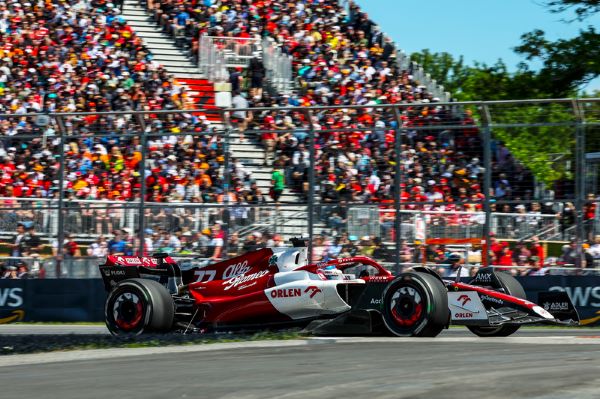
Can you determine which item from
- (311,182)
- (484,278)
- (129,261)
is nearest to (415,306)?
(484,278)

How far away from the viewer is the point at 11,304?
17750 millimetres

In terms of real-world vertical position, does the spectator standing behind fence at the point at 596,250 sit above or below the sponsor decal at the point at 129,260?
above

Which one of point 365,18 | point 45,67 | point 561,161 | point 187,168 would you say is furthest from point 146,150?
point 365,18

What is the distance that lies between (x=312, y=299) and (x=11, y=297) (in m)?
8.01

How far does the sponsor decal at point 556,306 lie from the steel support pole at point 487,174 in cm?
345

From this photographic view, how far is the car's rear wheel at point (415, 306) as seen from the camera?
10719 millimetres

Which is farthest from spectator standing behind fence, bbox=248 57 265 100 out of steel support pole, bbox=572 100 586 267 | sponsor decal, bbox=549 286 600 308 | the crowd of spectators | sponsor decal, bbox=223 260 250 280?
sponsor decal, bbox=223 260 250 280

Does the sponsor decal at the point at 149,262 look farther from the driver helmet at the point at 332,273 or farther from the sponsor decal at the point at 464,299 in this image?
the sponsor decal at the point at 464,299

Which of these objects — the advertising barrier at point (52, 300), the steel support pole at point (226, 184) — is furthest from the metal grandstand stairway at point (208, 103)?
the advertising barrier at point (52, 300)

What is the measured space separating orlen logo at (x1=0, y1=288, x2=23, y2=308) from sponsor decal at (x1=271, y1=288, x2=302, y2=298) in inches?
294

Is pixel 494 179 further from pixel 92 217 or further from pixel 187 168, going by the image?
pixel 92 217

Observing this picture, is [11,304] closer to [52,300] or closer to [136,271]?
[52,300]

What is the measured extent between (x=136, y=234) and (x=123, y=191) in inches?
31.3

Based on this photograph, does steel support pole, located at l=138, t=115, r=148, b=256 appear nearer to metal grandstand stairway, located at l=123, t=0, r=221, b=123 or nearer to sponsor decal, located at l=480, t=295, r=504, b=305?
sponsor decal, located at l=480, t=295, r=504, b=305
